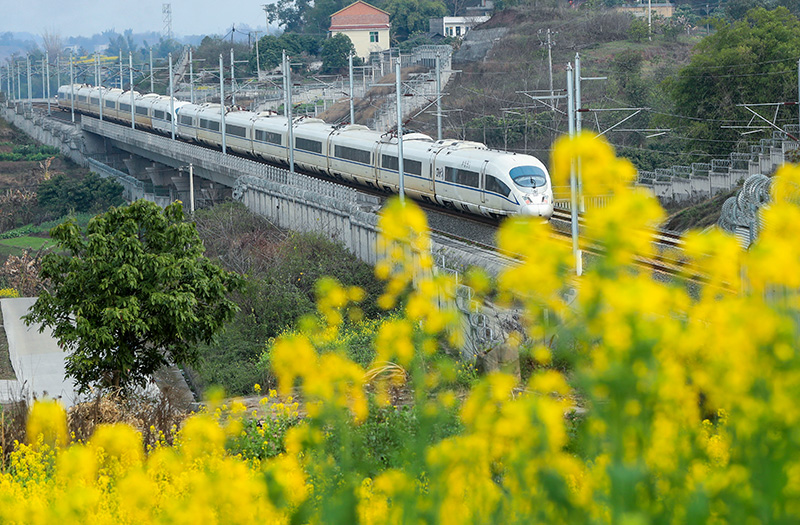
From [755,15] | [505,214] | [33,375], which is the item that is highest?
[755,15]

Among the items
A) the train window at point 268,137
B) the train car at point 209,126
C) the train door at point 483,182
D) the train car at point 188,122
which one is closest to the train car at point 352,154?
the train window at point 268,137

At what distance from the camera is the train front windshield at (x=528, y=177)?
2508 cm

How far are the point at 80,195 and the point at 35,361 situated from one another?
39.0m

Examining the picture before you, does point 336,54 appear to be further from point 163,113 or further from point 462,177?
point 462,177

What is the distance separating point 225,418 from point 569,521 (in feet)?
35.1

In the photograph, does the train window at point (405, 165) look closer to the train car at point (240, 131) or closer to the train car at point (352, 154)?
the train car at point (352, 154)

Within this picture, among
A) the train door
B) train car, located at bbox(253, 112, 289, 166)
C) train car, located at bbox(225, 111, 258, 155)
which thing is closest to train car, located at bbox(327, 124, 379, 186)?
train car, located at bbox(253, 112, 289, 166)

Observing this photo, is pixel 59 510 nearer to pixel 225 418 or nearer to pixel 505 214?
pixel 225 418

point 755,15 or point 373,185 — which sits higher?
point 755,15

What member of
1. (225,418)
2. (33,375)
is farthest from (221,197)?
(225,418)

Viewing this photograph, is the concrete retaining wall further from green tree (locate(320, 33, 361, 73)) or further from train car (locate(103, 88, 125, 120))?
green tree (locate(320, 33, 361, 73))

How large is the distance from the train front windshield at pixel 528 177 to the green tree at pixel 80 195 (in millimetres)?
→ 37919

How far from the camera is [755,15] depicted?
40.9 metres

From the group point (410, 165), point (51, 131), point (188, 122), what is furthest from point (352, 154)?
point (51, 131)
